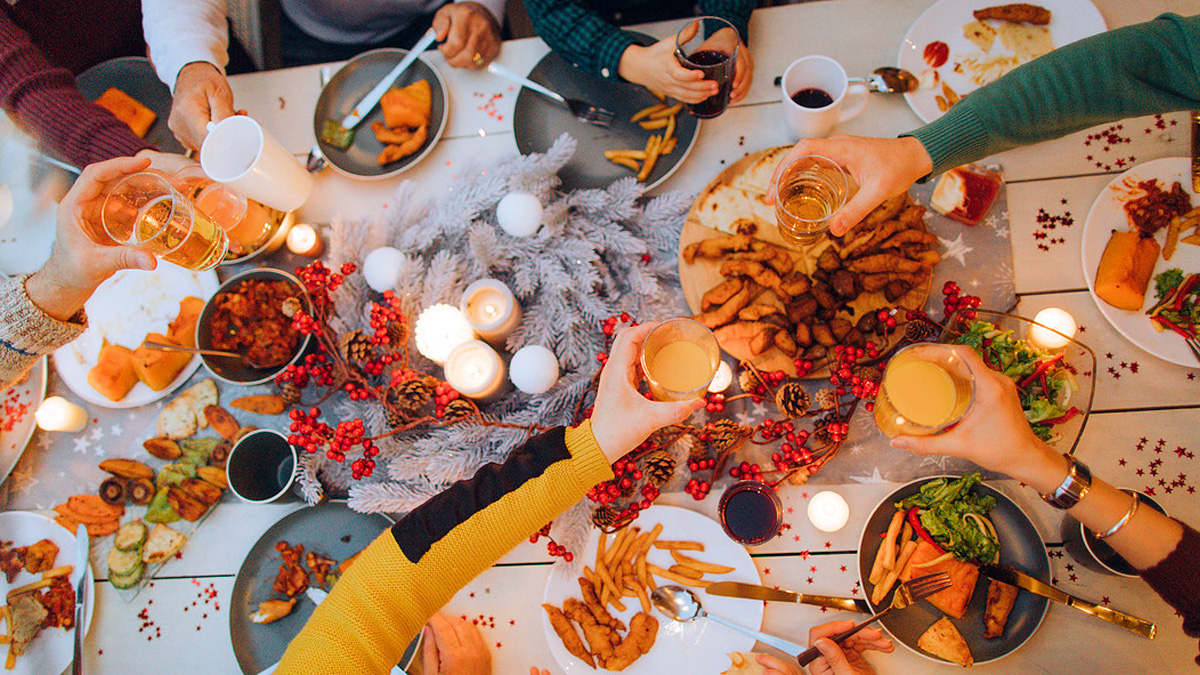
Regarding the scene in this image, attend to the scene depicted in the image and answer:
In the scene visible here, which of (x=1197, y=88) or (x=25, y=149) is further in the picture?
(x=25, y=149)

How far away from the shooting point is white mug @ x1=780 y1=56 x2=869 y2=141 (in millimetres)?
1497

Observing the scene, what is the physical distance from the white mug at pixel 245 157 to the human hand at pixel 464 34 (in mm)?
598

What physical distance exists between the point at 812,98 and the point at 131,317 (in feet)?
6.87

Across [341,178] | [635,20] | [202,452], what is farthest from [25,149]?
[635,20]

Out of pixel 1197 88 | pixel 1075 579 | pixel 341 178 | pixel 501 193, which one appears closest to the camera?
pixel 1197 88

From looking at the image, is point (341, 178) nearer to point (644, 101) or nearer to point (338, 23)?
point (338, 23)

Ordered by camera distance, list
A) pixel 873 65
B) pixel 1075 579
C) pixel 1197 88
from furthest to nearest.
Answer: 1. pixel 873 65
2. pixel 1075 579
3. pixel 1197 88

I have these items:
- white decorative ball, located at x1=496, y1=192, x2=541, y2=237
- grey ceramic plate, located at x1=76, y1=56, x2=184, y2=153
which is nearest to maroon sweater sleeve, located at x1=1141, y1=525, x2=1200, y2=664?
white decorative ball, located at x1=496, y1=192, x2=541, y2=237

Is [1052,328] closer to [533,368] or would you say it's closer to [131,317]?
[533,368]

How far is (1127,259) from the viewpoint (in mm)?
1444

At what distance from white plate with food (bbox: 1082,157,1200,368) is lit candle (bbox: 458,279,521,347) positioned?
1.50 metres

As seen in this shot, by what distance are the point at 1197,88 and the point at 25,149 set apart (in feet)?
10.4

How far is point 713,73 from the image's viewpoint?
1.46 m

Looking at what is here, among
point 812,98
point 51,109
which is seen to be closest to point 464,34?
point 812,98
